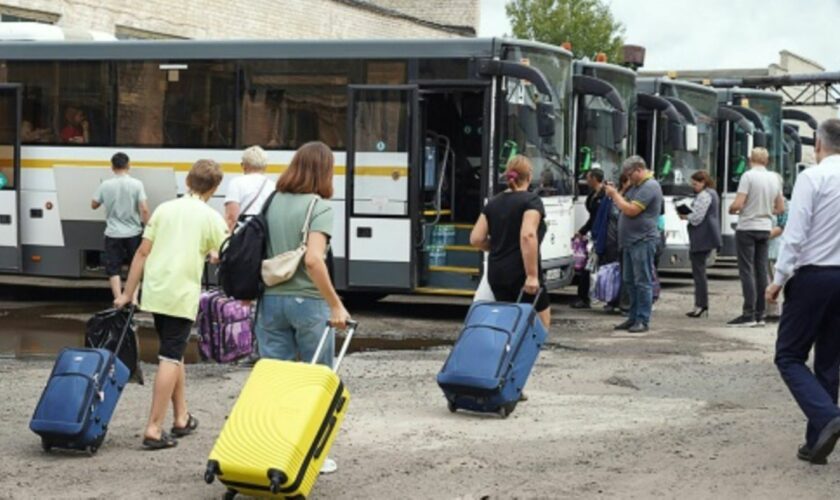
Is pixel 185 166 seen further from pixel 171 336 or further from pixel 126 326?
pixel 171 336

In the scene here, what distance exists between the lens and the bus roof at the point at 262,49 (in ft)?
54.1

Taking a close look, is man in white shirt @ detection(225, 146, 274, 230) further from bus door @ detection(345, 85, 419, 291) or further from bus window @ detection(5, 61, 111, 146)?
bus window @ detection(5, 61, 111, 146)

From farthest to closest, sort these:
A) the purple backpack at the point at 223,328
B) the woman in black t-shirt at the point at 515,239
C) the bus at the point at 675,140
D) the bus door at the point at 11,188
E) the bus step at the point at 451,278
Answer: the bus at the point at 675,140 → the bus door at the point at 11,188 → the bus step at the point at 451,278 → the purple backpack at the point at 223,328 → the woman in black t-shirt at the point at 515,239

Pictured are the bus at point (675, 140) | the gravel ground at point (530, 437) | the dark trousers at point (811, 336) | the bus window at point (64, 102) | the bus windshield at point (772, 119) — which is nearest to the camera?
the gravel ground at point (530, 437)

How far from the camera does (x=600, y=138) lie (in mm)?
20062

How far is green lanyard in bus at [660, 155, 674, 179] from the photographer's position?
2283 centimetres

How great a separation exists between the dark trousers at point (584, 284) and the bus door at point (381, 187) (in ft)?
10.6

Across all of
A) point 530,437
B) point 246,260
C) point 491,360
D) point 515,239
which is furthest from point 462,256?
point 246,260

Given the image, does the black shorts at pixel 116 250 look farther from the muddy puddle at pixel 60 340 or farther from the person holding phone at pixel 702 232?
the person holding phone at pixel 702 232

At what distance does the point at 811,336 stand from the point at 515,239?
2762 millimetres

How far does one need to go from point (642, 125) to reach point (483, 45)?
290 inches

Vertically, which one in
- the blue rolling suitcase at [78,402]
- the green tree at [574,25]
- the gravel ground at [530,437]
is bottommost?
the gravel ground at [530,437]

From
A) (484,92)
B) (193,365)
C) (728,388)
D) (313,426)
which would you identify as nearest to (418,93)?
(484,92)

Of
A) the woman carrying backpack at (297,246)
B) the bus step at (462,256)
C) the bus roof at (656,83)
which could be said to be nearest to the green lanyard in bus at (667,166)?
the bus roof at (656,83)
